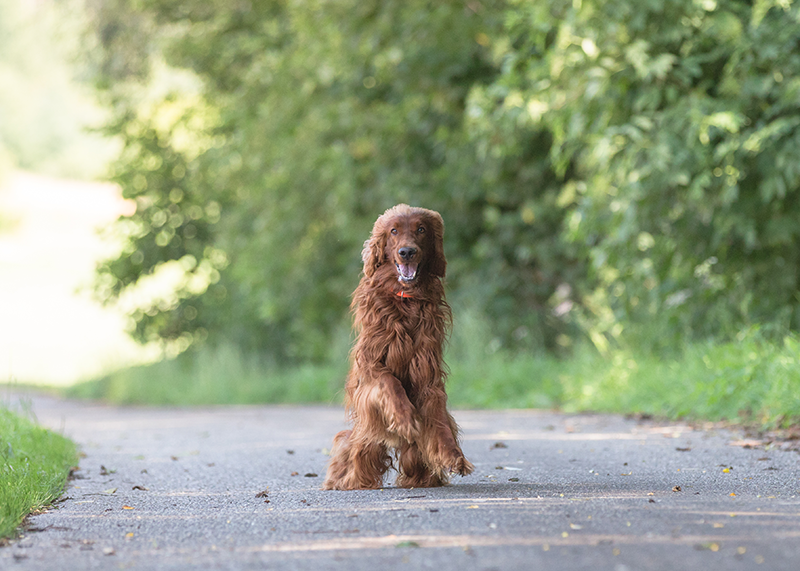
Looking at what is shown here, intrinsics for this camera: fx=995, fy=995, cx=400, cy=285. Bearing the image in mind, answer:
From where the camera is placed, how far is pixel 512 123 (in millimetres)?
11531

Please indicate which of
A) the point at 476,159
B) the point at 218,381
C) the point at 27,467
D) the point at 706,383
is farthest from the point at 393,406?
the point at 218,381

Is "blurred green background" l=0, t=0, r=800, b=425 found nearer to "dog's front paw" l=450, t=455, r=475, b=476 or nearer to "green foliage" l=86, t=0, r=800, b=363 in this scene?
"green foliage" l=86, t=0, r=800, b=363

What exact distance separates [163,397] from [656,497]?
15.7m

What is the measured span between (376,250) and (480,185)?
36.0 feet

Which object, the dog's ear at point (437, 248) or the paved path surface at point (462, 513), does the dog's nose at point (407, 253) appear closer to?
the dog's ear at point (437, 248)

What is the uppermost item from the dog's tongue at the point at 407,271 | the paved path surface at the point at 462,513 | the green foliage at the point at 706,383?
the dog's tongue at the point at 407,271

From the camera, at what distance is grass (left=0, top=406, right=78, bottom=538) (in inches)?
191

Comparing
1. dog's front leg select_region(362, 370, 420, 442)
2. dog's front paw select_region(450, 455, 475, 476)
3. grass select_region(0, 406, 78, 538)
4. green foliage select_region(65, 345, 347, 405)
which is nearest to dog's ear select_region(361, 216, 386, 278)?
dog's front leg select_region(362, 370, 420, 442)

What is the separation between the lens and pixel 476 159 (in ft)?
52.4

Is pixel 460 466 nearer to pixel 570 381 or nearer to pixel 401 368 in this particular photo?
pixel 401 368

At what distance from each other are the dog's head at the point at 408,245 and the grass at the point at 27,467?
217 centimetres

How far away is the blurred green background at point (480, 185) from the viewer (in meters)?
9.64

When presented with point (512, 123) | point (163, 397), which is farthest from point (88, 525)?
point (163, 397)

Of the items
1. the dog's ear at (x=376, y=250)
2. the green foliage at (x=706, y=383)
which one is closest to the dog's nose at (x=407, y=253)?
the dog's ear at (x=376, y=250)
